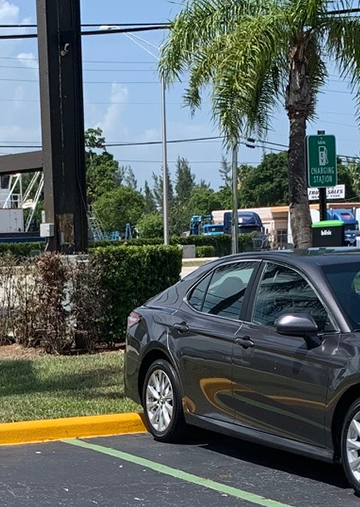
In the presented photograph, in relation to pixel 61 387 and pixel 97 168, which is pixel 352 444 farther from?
pixel 97 168

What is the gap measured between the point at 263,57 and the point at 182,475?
24.0 feet

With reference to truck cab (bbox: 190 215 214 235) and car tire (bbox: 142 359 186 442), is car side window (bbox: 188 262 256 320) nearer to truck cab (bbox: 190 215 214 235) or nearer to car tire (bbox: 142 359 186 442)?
car tire (bbox: 142 359 186 442)

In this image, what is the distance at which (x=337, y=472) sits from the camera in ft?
20.5

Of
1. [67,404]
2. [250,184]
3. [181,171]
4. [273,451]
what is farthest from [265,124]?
[181,171]

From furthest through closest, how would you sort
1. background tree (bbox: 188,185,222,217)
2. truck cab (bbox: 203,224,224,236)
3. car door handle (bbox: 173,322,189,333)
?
background tree (bbox: 188,185,222,217)
truck cab (bbox: 203,224,224,236)
car door handle (bbox: 173,322,189,333)

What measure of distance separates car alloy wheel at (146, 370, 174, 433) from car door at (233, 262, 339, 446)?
0.90 m

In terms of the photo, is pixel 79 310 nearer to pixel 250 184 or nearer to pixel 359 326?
pixel 359 326

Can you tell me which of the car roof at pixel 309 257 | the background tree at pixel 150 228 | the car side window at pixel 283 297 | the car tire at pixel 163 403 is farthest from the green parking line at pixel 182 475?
the background tree at pixel 150 228

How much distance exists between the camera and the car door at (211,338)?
21.6 feet

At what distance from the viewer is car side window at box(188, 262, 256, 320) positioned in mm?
6789

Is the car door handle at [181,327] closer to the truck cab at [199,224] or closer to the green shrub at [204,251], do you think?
the green shrub at [204,251]

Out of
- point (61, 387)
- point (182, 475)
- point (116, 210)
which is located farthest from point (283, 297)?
point (116, 210)

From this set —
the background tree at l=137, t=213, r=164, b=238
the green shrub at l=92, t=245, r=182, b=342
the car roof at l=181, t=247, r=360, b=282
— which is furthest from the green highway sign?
the background tree at l=137, t=213, r=164, b=238

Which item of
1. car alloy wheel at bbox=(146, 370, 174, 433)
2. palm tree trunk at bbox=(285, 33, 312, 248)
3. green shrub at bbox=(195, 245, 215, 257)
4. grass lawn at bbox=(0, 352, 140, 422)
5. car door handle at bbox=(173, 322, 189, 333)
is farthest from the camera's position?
green shrub at bbox=(195, 245, 215, 257)
